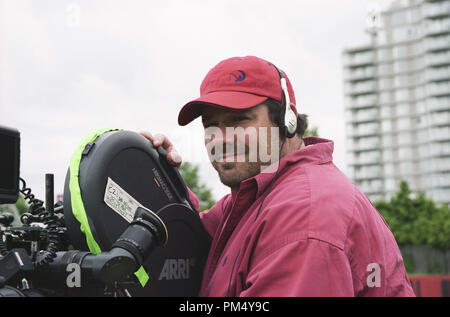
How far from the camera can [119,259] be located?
1741 mm

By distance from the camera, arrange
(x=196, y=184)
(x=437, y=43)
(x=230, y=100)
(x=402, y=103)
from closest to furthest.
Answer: (x=230, y=100)
(x=196, y=184)
(x=437, y=43)
(x=402, y=103)

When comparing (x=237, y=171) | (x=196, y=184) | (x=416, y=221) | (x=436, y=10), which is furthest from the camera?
(x=436, y=10)

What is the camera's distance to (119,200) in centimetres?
210

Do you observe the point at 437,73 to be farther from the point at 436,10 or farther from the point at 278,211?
the point at 278,211

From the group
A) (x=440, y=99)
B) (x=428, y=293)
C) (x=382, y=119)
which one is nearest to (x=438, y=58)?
(x=440, y=99)

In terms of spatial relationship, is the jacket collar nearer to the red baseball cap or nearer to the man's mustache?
the man's mustache

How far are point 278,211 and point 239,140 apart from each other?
536mm

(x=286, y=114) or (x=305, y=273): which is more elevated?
(x=286, y=114)

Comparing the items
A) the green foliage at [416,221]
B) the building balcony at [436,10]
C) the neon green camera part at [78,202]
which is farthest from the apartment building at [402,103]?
the neon green camera part at [78,202]

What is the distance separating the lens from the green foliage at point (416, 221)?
4547 centimetres

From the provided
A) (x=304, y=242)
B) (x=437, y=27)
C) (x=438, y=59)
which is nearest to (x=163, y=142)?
(x=304, y=242)

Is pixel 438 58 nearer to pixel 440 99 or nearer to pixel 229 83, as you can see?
pixel 440 99

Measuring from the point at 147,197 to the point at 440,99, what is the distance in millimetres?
82790

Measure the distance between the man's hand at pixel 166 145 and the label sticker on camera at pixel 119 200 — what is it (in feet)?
1.41
